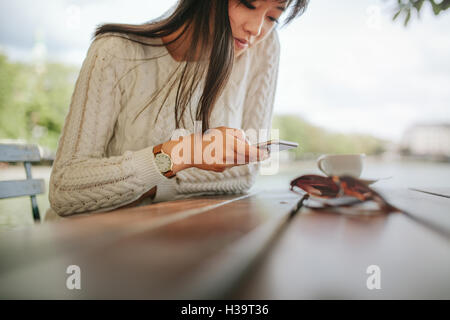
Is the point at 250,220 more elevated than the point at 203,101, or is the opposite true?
Result: the point at 203,101

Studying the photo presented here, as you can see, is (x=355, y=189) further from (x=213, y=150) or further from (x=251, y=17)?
(x=251, y=17)

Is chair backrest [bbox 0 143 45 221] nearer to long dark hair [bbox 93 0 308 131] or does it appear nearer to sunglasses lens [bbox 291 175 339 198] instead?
long dark hair [bbox 93 0 308 131]

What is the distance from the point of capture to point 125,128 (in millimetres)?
Result: 749

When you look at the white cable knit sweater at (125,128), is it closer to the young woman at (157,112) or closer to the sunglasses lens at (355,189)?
the young woman at (157,112)

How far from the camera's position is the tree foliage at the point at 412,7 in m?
0.58

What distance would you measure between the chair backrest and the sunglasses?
66cm

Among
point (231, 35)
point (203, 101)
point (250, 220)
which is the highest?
point (231, 35)

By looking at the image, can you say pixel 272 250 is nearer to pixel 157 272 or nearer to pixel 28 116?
pixel 157 272

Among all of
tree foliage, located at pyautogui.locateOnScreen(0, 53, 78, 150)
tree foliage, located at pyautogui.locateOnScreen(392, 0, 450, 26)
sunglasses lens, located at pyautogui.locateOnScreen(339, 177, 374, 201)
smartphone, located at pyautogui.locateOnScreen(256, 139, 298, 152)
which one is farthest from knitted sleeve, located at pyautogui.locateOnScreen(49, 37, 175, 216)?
tree foliage, located at pyautogui.locateOnScreen(0, 53, 78, 150)

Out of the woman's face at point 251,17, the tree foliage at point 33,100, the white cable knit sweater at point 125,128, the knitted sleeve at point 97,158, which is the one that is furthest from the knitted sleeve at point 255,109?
the tree foliage at point 33,100

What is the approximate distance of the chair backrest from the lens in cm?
68

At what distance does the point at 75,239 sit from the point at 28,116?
12028mm

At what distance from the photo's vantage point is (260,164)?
0.84 m
